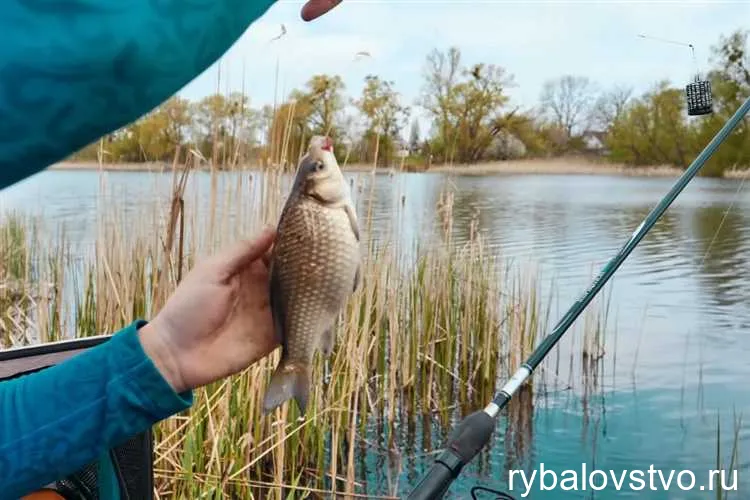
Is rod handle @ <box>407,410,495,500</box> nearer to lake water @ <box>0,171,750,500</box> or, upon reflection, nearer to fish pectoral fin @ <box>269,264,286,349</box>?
fish pectoral fin @ <box>269,264,286,349</box>

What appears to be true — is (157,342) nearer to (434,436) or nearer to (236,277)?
(236,277)

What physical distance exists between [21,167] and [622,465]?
373 cm

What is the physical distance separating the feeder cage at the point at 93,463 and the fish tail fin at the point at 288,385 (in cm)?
53

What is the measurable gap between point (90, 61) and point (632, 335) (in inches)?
→ 224

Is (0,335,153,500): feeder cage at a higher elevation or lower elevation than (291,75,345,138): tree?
lower

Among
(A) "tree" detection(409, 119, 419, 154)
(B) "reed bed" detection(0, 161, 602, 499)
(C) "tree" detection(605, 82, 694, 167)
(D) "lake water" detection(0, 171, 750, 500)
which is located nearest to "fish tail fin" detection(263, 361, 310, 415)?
(D) "lake water" detection(0, 171, 750, 500)

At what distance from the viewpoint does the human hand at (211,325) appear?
2.35ft

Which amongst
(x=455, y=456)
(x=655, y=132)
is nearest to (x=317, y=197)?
(x=455, y=456)

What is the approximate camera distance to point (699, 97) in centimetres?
227

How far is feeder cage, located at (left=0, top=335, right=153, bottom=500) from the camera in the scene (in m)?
1.21

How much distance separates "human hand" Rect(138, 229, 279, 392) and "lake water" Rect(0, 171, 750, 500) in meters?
0.19

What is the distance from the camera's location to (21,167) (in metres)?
0.56

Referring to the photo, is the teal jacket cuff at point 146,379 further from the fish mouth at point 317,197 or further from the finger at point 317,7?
the finger at point 317,7

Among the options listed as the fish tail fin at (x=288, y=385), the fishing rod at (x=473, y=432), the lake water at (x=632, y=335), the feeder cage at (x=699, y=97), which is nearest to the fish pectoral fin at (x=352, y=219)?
the fish tail fin at (x=288, y=385)
